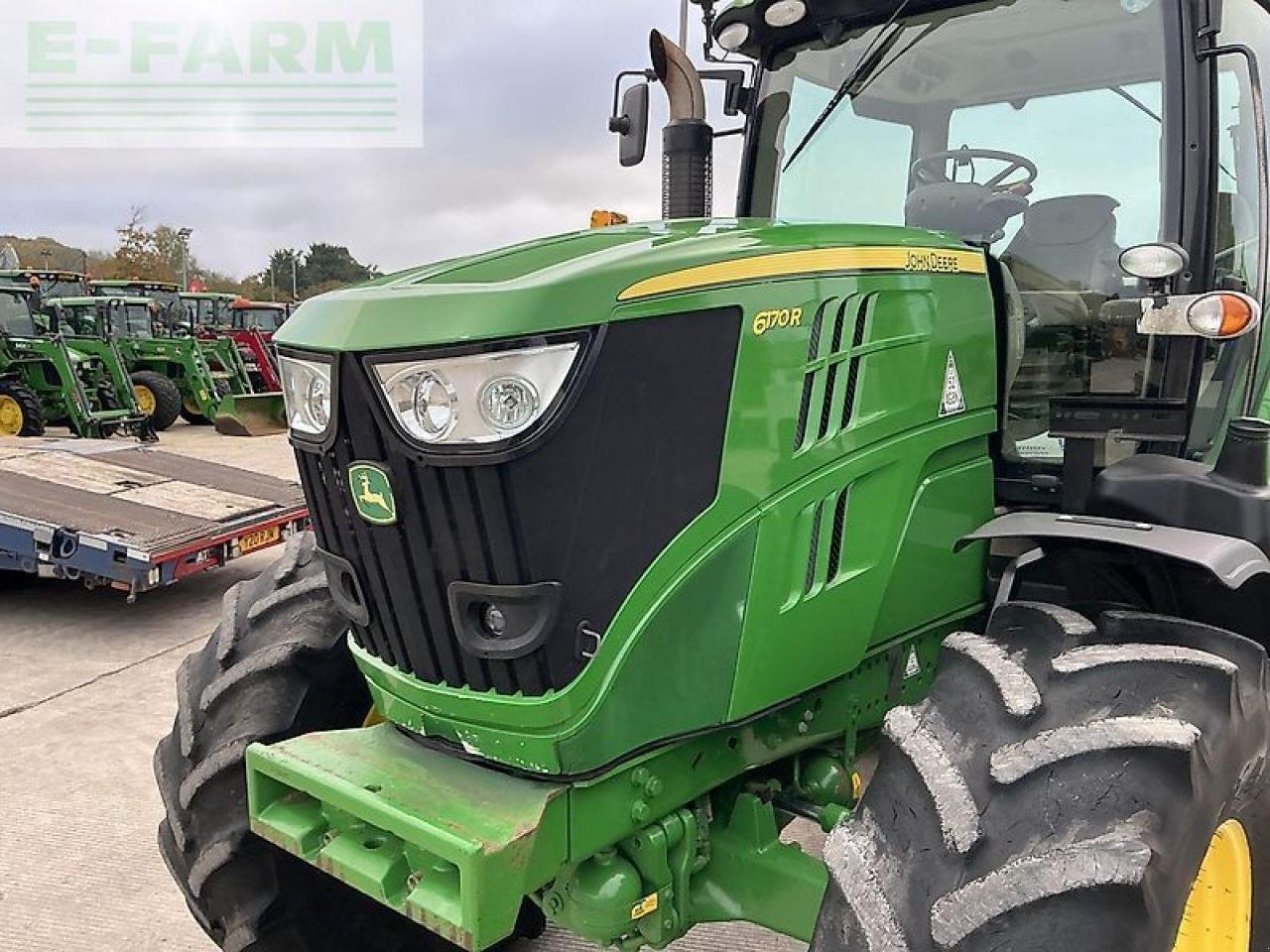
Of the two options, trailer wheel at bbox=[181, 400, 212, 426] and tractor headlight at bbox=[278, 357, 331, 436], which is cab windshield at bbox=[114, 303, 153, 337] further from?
tractor headlight at bbox=[278, 357, 331, 436]

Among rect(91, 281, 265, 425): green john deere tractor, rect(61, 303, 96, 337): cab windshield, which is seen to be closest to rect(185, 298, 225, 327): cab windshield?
rect(91, 281, 265, 425): green john deere tractor

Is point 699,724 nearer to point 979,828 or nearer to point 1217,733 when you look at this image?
point 979,828

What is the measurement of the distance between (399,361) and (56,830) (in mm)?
2929

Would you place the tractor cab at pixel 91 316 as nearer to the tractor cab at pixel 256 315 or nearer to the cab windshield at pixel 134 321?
the cab windshield at pixel 134 321

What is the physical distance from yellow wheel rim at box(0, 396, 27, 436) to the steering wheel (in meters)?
13.6

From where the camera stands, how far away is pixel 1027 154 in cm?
274

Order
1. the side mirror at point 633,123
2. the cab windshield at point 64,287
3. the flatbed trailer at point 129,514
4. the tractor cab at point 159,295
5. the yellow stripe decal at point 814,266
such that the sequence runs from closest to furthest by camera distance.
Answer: the yellow stripe decal at point 814,266 → the side mirror at point 633,123 → the flatbed trailer at point 129,514 → the cab windshield at point 64,287 → the tractor cab at point 159,295

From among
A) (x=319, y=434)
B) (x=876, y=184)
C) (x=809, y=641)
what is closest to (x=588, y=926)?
(x=809, y=641)

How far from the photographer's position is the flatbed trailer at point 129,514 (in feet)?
20.0

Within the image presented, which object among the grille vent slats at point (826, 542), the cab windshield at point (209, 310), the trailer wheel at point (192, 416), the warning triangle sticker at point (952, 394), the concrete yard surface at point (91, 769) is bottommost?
the trailer wheel at point (192, 416)

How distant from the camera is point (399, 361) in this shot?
1.82 metres

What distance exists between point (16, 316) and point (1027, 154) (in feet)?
47.9

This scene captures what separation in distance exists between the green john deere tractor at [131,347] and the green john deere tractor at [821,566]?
13.6 metres

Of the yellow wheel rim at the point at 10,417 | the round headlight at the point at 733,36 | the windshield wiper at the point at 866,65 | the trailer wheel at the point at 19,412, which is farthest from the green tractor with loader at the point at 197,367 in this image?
the windshield wiper at the point at 866,65
